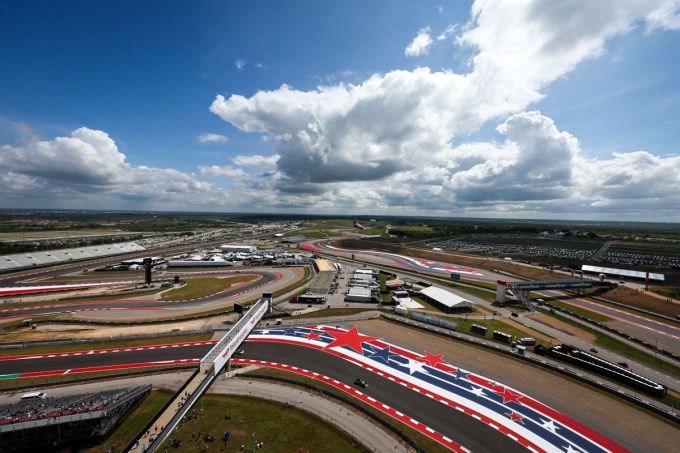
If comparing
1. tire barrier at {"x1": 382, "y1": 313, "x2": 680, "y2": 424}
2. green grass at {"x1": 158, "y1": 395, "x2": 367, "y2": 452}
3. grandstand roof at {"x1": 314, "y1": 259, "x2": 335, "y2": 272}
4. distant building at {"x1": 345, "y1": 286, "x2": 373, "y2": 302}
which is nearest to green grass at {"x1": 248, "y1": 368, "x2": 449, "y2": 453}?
green grass at {"x1": 158, "y1": 395, "x2": 367, "y2": 452}

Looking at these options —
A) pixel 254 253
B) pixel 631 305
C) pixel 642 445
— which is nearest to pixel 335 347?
pixel 642 445

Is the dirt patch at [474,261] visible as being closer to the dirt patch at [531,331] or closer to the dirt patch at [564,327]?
the dirt patch at [564,327]

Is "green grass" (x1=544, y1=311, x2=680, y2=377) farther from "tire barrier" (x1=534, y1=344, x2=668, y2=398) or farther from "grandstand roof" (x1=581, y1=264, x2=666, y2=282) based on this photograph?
"grandstand roof" (x1=581, y1=264, x2=666, y2=282)

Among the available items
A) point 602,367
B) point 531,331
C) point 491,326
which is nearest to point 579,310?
point 531,331

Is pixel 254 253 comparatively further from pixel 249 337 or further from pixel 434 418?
pixel 434 418

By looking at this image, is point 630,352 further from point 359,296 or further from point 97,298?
point 97,298
